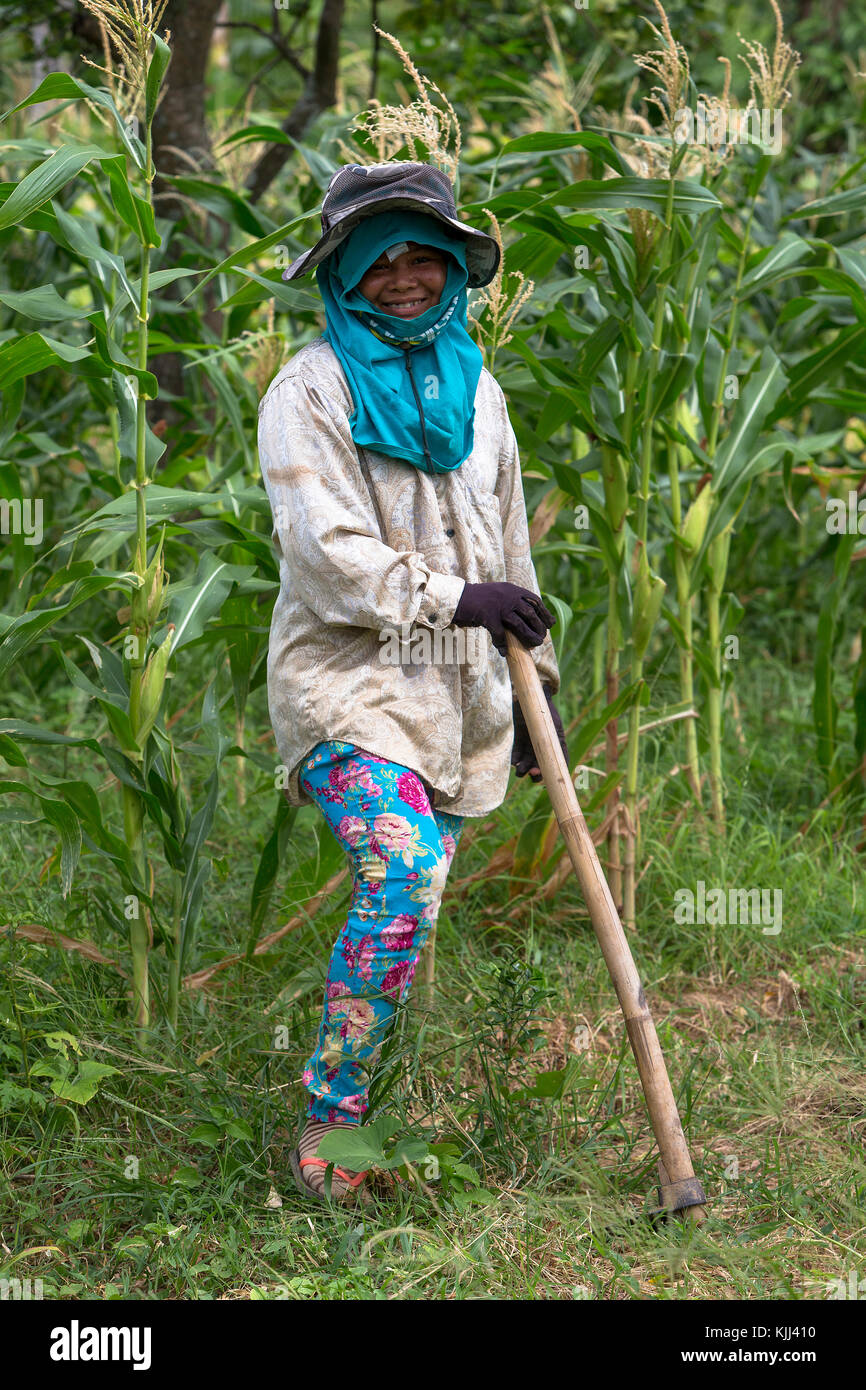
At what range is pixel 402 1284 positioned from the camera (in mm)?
2328

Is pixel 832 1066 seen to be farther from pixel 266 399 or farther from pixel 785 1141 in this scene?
pixel 266 399

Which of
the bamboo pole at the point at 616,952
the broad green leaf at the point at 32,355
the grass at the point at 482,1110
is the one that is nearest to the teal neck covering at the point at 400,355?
the bamboo pole at the point at 616,952

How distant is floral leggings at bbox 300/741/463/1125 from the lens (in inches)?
96.3

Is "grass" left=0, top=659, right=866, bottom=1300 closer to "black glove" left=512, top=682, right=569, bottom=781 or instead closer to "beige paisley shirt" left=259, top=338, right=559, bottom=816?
"black glove" left=512, top=682, right=569, bottom=781

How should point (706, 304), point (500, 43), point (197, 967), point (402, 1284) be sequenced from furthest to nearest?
point (500, 43), point (706, 304), point (197, 967), point (402, 1284)

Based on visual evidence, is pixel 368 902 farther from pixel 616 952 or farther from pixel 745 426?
pixel 745 426

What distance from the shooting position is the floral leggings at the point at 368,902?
8.03 ft

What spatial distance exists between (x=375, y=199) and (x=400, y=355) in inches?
11.4

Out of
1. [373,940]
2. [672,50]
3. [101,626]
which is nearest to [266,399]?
[373,940]

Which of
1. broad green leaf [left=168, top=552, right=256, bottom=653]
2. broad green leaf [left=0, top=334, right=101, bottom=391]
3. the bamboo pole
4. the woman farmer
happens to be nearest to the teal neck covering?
the woman farmer

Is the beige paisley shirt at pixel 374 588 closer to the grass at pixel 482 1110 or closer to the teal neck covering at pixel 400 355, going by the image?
the teal neck covering at pixel 400 355

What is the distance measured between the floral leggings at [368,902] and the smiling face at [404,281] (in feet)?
2.80

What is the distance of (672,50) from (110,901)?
239 cm

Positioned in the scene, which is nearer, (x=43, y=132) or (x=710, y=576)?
(x=710, y=576)
